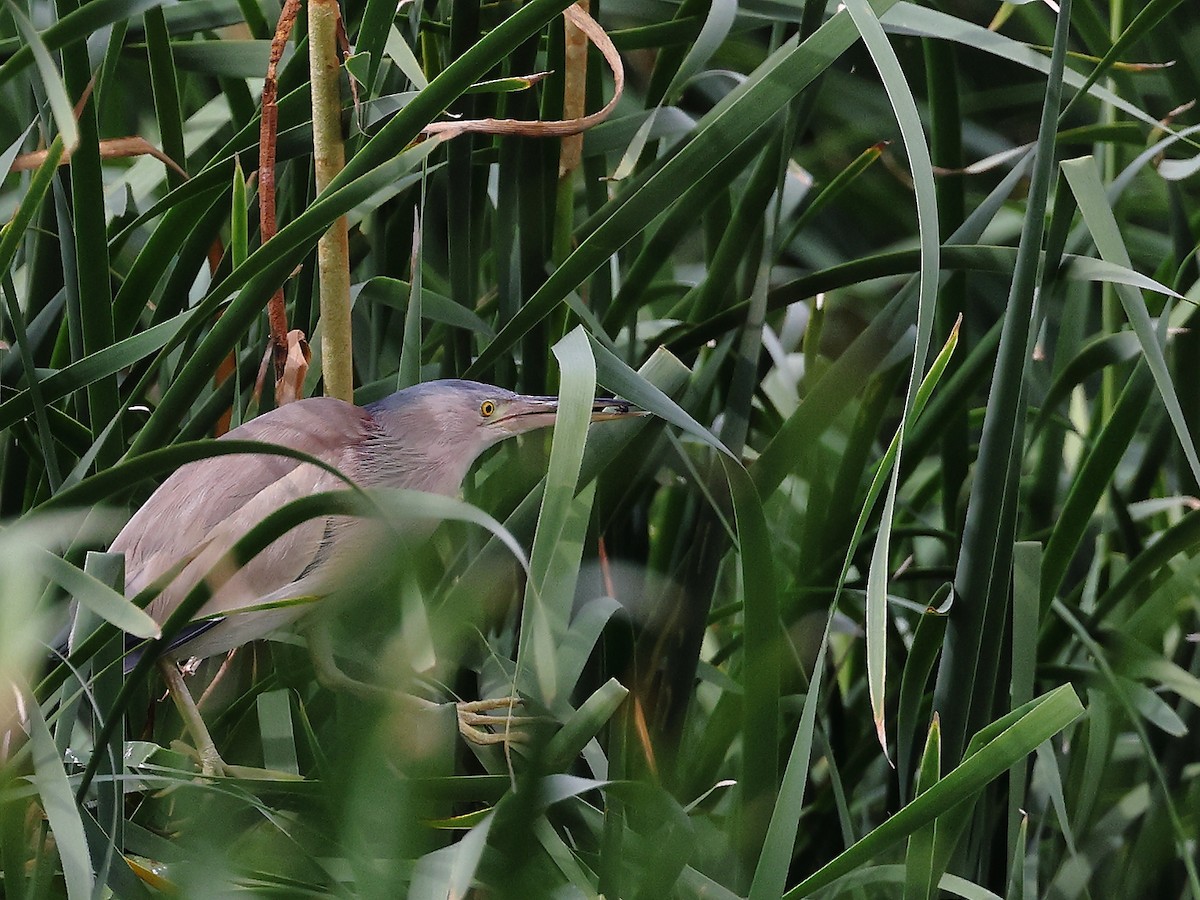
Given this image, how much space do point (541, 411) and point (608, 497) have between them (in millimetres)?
88

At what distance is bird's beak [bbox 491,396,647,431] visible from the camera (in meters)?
0.77

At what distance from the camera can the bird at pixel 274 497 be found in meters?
0.77

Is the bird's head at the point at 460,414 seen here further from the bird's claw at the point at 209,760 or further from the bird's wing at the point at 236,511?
the bird's claw at the point at 209,760

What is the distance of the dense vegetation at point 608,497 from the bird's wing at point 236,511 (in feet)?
0.14

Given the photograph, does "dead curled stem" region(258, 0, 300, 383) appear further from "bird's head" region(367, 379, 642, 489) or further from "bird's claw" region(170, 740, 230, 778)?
"bird's claw" region(170, 740, 230, 778)

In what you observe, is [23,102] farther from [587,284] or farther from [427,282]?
[587,284]

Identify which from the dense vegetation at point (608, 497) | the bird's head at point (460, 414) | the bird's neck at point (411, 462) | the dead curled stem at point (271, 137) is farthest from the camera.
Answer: the bird's neck at point (411, 462)

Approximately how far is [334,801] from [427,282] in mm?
450

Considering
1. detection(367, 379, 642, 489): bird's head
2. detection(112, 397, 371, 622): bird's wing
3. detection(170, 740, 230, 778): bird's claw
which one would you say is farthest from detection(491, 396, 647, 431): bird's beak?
detection(170, 740, 230, 778): bird's claw

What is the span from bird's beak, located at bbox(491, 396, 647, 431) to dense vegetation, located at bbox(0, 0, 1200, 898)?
1 centimetres

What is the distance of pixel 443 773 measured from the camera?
1.95 feet

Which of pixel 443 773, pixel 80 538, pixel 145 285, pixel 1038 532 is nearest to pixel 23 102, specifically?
pixel 145 285

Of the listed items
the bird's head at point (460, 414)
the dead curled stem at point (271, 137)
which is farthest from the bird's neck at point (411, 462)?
the dead curled stem at point (271, 137)

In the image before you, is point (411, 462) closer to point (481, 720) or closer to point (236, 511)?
point (236, 511)
